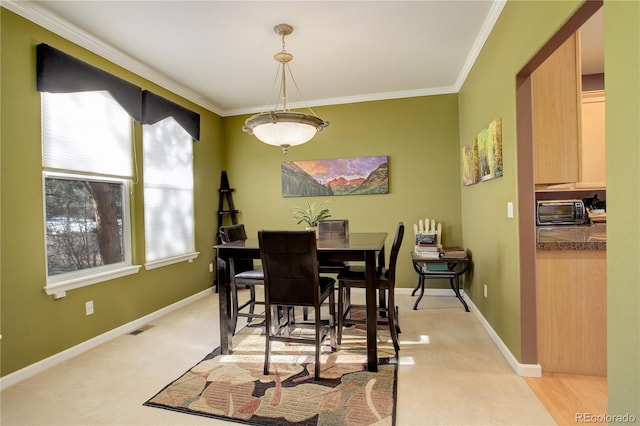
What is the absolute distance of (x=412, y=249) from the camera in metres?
4.35

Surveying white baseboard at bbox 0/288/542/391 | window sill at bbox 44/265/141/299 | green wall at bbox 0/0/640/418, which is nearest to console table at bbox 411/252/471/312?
green wall at bbox 0/0/640/418

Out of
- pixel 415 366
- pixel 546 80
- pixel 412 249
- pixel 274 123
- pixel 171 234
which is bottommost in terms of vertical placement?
pixel 415 366

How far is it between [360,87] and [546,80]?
222 cm

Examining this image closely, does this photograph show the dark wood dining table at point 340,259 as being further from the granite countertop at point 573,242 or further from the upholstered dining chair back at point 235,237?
the granite countertop at point 573,242

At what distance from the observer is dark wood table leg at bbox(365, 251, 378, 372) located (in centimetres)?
225

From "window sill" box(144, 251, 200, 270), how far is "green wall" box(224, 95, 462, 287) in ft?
4.17

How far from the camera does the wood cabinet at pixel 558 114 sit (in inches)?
87.2

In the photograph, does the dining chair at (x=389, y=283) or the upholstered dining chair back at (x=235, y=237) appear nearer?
the dining chair at (x=389, y=283)

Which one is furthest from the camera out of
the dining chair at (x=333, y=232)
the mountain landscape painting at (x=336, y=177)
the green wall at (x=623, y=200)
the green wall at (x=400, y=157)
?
the mountain landscape painting at (x=336, y=177)

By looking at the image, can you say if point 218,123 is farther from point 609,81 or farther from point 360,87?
point 609,81

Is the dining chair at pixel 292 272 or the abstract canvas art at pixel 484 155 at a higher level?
the abstract canvas art at pixel 484 155

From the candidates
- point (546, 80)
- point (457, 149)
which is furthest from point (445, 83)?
point (546, 80)

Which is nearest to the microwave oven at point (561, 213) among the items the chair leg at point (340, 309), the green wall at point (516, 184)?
the green wall at point (516, 184)

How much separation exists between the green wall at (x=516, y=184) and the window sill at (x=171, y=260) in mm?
3320
